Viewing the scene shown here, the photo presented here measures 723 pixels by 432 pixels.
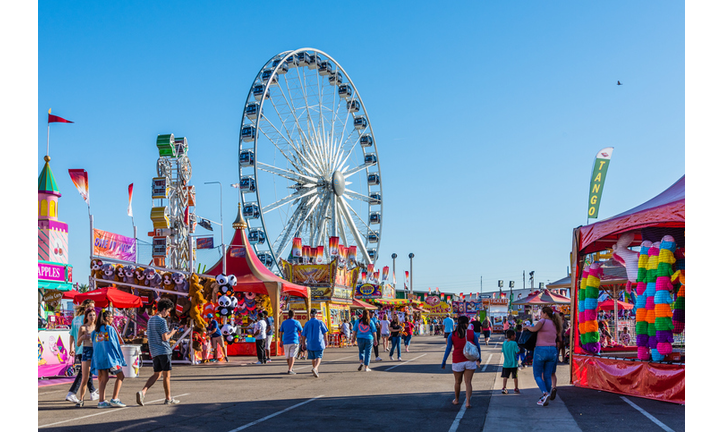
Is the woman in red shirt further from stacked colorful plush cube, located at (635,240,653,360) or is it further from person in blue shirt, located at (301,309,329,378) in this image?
person in blue shirt, located at (301,309,329,378)

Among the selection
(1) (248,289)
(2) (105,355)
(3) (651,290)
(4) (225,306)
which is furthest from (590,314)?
(1) (248,289)

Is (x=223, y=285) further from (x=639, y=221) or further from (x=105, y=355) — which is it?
(x=639, y=221)

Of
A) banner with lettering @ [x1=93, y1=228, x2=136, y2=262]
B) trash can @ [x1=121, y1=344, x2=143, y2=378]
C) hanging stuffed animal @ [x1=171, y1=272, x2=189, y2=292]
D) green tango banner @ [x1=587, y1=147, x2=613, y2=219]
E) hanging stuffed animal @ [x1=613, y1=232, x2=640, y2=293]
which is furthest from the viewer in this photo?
hanging stuffed animal @ [x1=171, y1=272, x2=189, y2=292]

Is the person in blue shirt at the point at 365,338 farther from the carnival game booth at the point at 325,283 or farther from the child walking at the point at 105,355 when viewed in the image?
the carnival game booth at the point at 325,283

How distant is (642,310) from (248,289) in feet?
49.3

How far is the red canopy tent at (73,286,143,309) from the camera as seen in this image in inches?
593

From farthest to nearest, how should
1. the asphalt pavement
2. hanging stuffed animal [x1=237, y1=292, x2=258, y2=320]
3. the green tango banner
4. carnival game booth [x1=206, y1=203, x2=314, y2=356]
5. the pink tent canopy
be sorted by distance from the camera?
1. hanging stuffed animal [x1=237, y1=292, x2=258, y2=320]
2. carnival game booth [x1=206, y1=203, x2=314, y2=356]
3. the green tango banner
4. the pink tent canopy
5. the asphalt pavement

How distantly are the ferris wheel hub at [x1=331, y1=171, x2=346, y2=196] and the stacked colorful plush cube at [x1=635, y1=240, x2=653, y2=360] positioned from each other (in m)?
27.3

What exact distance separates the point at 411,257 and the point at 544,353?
190 ft

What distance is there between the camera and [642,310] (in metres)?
10.2

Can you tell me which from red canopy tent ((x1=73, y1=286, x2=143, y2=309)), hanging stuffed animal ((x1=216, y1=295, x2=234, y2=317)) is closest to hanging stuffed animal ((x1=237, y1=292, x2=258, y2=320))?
hanging stuffed animal ((x1=216, y1=295, x2=234, y2=317))

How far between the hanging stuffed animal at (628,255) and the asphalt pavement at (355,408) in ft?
6.89

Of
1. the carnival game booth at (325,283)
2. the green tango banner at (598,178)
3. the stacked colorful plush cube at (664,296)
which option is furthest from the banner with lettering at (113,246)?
the carnival game booth at (325,283)

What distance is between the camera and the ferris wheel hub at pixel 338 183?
3700cm
